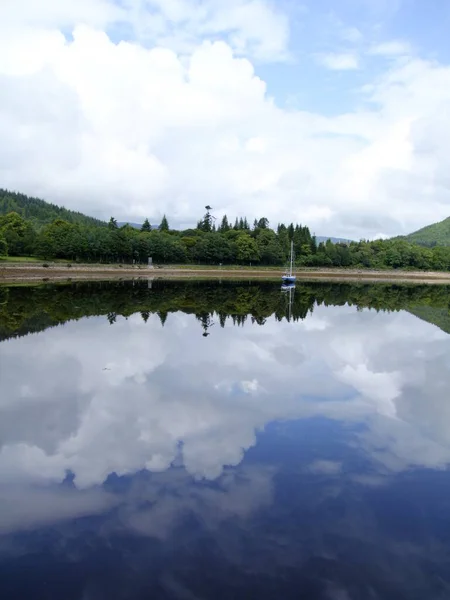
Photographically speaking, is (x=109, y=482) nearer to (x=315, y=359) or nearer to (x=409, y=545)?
(x=409, y=545)

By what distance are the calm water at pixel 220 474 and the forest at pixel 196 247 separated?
204 ft

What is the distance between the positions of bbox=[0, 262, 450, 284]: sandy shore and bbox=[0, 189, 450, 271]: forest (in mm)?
7442

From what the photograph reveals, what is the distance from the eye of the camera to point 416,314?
35906 mm

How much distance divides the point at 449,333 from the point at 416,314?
9.60 metres

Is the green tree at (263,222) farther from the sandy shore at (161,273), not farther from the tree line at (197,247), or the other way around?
the sandy shore at (161,273)

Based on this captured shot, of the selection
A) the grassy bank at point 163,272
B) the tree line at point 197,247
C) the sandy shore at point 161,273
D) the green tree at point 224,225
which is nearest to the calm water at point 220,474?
A: the sandy shore at point 161,273

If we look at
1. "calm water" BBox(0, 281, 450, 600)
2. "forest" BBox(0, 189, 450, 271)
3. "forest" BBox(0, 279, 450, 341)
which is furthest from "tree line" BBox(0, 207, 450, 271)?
A: "calm water" BBox(0, 281, 450, 600)

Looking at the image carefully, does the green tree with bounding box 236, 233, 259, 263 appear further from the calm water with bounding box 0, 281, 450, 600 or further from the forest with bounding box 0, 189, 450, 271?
the calm water with bounding box 0, 281, 450, 600

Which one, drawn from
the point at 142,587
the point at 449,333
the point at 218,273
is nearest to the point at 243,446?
the point at 142,587

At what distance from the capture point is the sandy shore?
2413 inches

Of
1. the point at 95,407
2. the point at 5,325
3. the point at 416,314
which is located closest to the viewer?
the point at 95,407

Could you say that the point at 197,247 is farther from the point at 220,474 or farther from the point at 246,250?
the point at 220,474

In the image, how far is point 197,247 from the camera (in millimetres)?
102312

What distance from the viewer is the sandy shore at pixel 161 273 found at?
61281 mm
